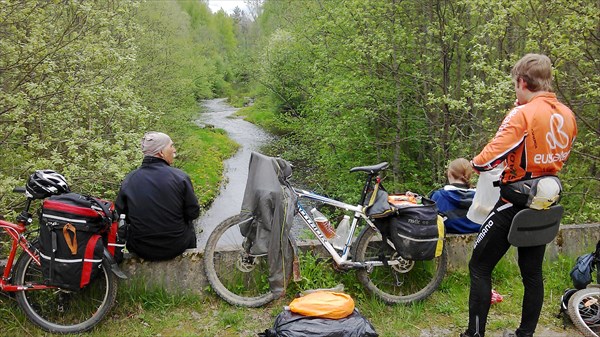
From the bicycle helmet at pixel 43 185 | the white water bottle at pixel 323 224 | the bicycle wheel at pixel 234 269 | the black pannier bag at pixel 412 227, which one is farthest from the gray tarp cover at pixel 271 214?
the bicycle helmet at pixel 43 185

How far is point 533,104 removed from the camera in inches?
108

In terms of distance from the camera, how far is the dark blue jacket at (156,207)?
3670 millimetres

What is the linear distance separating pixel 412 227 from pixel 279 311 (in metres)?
1.29

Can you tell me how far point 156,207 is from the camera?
3666mm

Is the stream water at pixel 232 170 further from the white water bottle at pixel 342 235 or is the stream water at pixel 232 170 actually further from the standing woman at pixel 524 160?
the standing woman at pixel 524 160

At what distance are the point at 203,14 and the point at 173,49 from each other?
5784cm

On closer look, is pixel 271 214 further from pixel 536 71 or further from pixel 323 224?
pixel 536 71

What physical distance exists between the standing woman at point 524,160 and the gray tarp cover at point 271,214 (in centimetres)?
146

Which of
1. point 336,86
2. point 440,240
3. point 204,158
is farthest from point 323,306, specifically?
point 204,158

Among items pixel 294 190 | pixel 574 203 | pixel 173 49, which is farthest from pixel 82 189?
pixel 173 49

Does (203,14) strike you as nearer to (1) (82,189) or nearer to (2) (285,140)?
(2) (285,140)

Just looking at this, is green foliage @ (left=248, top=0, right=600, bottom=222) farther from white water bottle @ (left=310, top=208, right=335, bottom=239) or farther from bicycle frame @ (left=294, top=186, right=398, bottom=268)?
white water bottle @ (left=310, top=208, right=335, bottom=239)

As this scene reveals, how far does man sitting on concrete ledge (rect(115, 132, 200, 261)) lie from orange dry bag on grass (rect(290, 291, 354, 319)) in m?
1.16

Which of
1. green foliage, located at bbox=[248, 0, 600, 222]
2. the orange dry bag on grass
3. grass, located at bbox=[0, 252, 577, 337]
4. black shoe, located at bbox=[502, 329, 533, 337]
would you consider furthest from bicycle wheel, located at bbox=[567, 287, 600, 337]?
green foliage, located at bbox=[248, 0, 600, 222]
